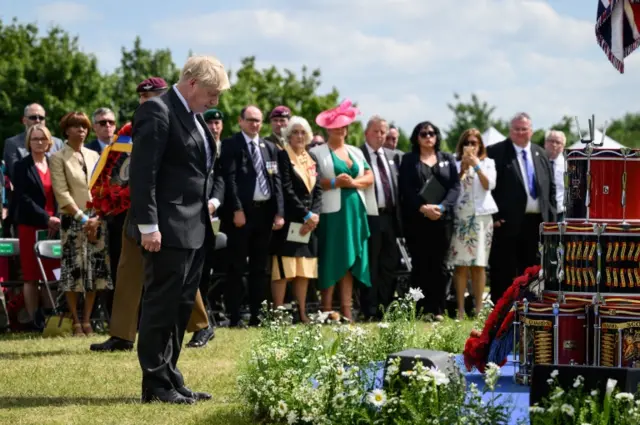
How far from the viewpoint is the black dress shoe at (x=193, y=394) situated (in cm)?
766

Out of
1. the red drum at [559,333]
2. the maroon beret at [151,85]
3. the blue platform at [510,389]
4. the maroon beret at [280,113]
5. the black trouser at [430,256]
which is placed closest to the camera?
the blue platform at [510,389]

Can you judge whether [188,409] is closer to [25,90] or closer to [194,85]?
[194,85]

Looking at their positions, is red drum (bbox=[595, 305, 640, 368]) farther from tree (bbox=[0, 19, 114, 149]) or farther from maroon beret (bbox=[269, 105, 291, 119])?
tree (bbox=[0, 19, 114, 149])

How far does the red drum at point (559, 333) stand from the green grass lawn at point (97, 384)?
80.0 inches

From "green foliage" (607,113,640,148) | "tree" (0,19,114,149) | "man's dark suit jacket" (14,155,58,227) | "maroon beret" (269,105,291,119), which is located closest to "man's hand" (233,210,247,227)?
"maroon beret" (269,105,291,119)

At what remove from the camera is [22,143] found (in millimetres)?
14086

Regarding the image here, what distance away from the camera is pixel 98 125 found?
1266 cm

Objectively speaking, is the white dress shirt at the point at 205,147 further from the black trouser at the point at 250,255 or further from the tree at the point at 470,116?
the tree at the point at 470,116

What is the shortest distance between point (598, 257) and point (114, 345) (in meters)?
4.62

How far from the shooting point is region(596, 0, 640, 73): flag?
8273 millimetres

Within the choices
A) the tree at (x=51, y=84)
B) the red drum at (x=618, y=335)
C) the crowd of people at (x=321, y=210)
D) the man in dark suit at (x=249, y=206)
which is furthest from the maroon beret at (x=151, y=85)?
the tree at (x=51, y=84)

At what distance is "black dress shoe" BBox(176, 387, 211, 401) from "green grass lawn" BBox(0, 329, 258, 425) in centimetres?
7

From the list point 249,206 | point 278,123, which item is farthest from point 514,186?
point 249,206

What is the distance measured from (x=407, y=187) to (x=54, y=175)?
165 inches
